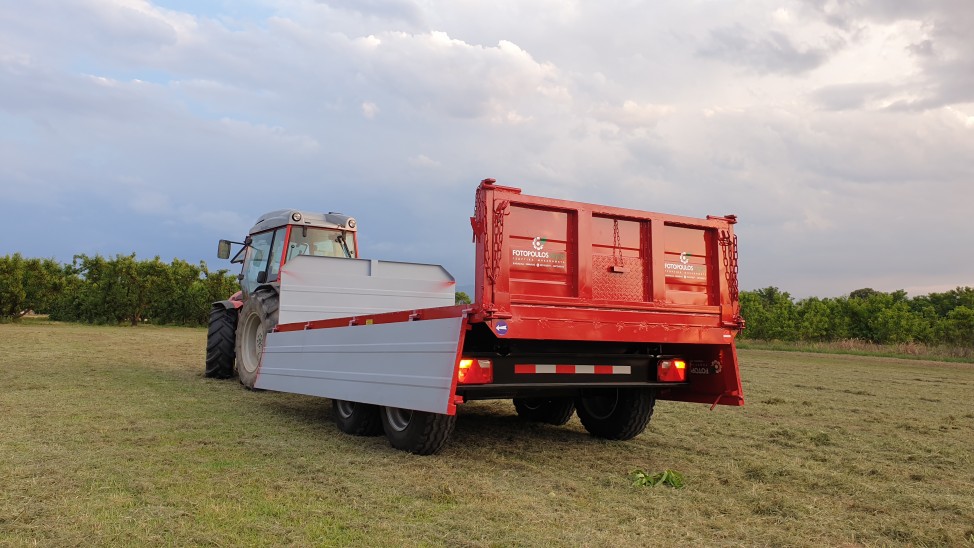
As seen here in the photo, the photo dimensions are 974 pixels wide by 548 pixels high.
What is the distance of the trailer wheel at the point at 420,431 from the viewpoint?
5.51 meters

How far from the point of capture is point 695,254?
623cm

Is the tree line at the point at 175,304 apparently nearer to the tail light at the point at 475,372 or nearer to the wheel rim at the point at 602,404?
the wheel rim at the point at 602,404

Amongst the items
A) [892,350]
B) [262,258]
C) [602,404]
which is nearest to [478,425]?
[602,404]

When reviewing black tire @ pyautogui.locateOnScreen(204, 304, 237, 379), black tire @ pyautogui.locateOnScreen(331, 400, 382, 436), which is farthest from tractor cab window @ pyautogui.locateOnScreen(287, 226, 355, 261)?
black tire @ pyautogui.locateOnScreen(331, 400, 382, 436)

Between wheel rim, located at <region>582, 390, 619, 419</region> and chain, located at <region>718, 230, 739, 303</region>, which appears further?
wheel rim, located at <region>582, 390, 619, 419</region>

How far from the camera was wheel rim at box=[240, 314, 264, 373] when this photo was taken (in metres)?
10.4

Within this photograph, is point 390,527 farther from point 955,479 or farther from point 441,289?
point 441,289

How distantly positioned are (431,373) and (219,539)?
2077 mm

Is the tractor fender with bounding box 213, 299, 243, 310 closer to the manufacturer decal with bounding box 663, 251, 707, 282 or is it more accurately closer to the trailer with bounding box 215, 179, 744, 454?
the trailer with bounding box 215, 179, 744, 454

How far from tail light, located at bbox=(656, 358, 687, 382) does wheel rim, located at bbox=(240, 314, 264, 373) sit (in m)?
6.26

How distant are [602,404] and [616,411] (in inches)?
11.1

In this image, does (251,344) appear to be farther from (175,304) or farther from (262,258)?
(175,304)

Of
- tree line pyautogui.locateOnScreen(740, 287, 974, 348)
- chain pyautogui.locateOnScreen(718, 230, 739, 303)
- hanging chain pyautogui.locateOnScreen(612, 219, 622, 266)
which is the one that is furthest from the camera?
tree line pyautogui.locateOnScreen(740, 287, 974, 348)

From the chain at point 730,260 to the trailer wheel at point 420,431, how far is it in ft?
8.80
